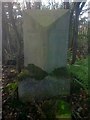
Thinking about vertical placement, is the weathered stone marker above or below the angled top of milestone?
below

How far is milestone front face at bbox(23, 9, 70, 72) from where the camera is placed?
7.13 ft

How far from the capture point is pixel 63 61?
2275 mm

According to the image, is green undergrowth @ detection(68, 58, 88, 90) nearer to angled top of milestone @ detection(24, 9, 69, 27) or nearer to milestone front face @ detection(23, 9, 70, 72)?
milestone front face @ detection(23, 9, 70, 72)

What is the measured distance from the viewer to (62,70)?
7.49 feet

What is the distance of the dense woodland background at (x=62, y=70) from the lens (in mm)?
2201

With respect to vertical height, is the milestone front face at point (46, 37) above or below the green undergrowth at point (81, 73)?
above

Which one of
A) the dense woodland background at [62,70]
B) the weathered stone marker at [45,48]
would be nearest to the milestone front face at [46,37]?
the weathered stone marker at [45,48]

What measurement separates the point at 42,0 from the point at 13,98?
3.37 ft

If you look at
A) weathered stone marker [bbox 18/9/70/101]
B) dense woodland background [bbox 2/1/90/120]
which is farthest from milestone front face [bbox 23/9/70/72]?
dense woodland background [bbox 2/1/90/120]

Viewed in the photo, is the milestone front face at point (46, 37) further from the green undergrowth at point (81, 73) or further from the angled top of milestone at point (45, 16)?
the green undergrowth at point (81, 73)

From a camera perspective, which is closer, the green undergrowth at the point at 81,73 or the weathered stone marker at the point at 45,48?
the weathered stone marker at the point at 45,48

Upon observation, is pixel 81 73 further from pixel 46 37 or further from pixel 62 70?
pixel 46 37

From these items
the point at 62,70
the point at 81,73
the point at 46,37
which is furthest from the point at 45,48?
the point at 81,73

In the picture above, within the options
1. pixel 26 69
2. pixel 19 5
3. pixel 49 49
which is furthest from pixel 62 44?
pixel 19 5
